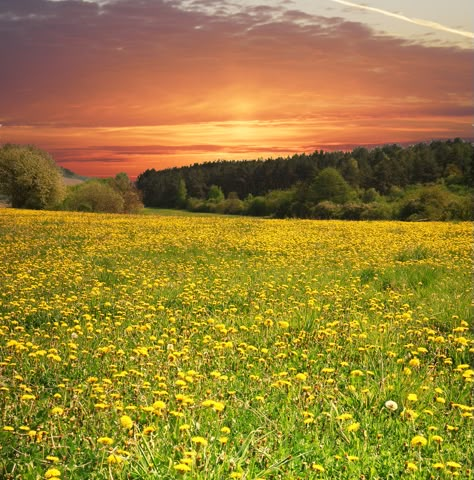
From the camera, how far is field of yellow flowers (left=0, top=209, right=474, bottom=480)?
12.0 ft

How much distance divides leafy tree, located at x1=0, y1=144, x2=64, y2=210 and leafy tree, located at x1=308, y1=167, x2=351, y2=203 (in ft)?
92.4

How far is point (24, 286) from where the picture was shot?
1036 centimetres

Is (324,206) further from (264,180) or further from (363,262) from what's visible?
(264,180)

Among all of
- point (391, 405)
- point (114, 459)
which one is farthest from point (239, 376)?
point (114, 459)

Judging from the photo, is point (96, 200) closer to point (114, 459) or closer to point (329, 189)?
point (329, 189)

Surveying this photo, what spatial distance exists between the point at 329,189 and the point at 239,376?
182 ft

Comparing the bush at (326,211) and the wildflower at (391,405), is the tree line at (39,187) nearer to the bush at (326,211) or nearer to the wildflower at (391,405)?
the bush at (326,211)

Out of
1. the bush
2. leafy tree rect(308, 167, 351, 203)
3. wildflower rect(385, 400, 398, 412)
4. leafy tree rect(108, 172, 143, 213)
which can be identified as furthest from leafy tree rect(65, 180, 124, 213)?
wildflower rect(385, 400, 398, 412)

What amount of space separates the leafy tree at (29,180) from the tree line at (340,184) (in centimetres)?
2501

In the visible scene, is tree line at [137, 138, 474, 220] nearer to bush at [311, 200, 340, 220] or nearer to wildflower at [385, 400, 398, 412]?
bush at [311, 200, 340, 220]

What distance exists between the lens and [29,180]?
54.3 m

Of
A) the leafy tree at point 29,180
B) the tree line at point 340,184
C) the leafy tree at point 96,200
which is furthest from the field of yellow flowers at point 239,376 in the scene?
the leafy tree at point 96,200

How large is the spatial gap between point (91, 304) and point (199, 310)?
212 centimetres

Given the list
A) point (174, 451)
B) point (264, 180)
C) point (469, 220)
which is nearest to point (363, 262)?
point (174, 451)
